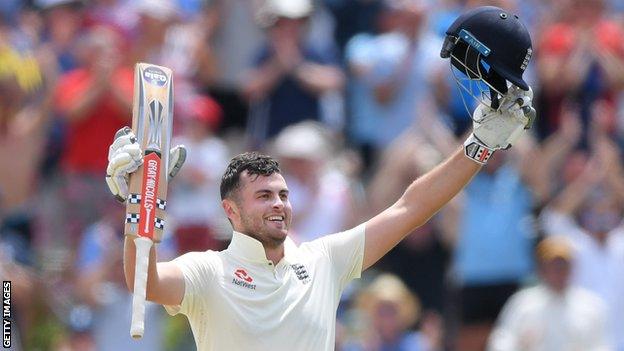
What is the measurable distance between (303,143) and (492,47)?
5263 mm

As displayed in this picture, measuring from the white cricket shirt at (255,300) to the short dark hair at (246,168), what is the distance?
0.29 m

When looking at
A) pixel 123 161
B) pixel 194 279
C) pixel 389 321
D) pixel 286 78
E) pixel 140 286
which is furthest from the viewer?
pixel 286 78

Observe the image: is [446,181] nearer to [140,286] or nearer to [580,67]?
[140,286]

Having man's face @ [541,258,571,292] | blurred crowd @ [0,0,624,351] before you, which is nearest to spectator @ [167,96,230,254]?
blurred crowd @ [0,0,624,351]

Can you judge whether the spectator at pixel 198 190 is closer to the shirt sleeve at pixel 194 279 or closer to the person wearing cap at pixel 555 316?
the person wearing cap at pixel 555 316

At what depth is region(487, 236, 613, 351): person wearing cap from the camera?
12531 mm

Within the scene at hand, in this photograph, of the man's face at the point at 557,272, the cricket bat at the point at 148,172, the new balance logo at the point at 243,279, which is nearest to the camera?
the cricket bat at the point at 148,172

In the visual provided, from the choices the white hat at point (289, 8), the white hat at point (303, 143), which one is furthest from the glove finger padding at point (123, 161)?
the white hat at point (289, 8)

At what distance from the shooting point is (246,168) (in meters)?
8.26

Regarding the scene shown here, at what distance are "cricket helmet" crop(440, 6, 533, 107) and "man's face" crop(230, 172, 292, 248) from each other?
1237 mm

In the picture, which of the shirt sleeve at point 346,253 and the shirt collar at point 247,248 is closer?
the shirt collar at point 247,248

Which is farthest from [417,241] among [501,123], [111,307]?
[501,123]

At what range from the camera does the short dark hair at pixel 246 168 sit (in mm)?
8242

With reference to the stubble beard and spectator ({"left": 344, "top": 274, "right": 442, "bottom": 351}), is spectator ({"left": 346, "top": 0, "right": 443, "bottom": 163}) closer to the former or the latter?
spectator ({"left": 344, "top": 274, "right": 442, "bottom": 351})
